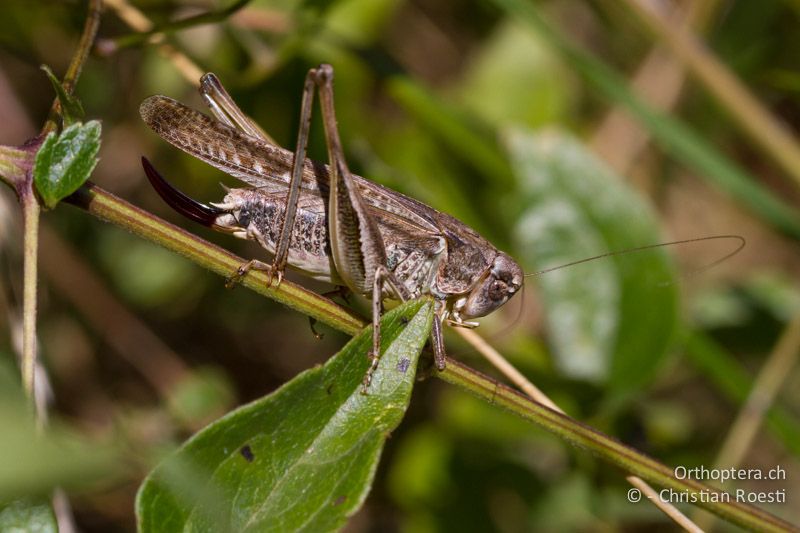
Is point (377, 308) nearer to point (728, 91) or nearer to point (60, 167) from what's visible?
point (60, 167)

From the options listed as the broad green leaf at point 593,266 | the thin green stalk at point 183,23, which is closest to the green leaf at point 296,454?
the thin green stalk at point 183,23

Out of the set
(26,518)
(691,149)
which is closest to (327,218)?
(26,518)

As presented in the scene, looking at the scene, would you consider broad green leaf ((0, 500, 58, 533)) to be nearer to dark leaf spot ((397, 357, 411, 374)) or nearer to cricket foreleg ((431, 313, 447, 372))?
dark leaf spot ((397, 357, 411, 374))

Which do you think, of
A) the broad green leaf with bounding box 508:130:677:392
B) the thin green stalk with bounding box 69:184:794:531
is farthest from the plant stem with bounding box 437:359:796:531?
the broad green leaf with bounding box 508:130:677:392

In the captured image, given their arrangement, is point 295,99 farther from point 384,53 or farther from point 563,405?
point 563,405

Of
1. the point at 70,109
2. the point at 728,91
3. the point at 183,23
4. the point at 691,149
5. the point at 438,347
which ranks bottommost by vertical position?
the point at 438,347

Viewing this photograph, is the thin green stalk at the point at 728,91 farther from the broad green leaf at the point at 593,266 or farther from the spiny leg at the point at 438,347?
the spiny leg at the point at 438,347
